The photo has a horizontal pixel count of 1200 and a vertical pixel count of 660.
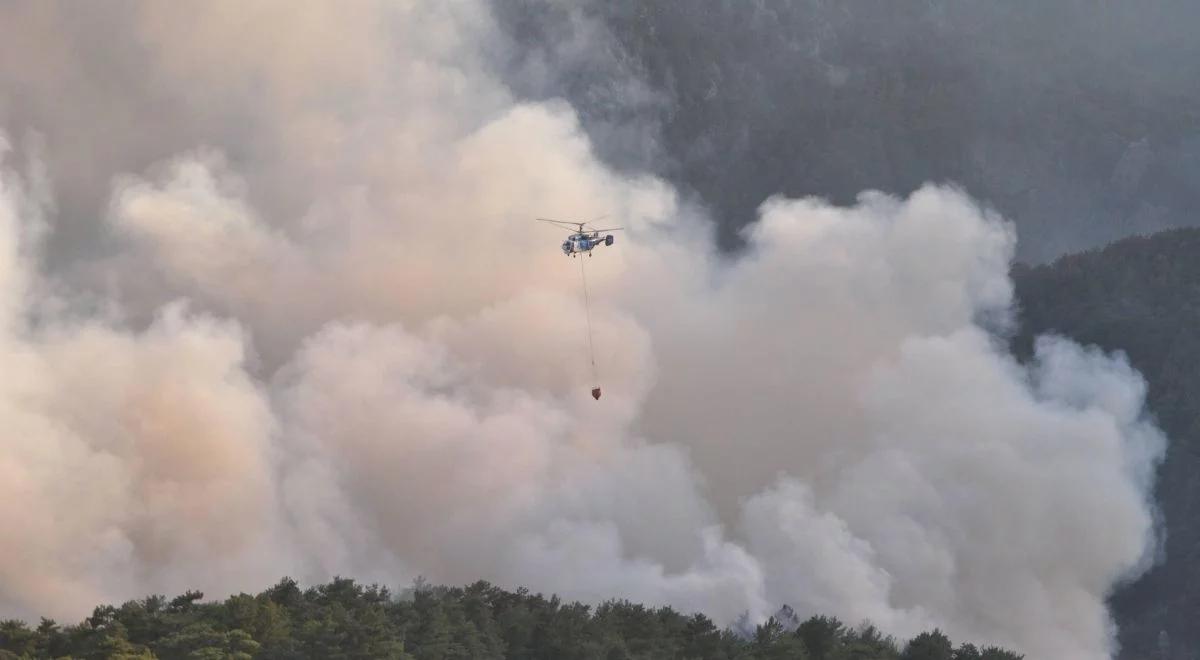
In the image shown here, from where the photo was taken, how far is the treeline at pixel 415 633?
473 feet

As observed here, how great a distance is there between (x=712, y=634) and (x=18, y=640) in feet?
252

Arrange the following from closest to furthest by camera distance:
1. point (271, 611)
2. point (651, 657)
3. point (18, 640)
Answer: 1. point (18, 640)
2. point (271, 611)
3. point (651, 657)

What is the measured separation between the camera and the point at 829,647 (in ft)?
606

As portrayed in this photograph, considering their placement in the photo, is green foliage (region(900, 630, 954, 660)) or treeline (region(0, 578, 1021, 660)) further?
green foliage (region(900, 630, 954, 660))

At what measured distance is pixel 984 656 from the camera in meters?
187

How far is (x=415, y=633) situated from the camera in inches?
6334

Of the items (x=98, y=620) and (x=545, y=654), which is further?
(x=545, y=654)

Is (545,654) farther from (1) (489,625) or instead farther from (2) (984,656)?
(2) (984,656)

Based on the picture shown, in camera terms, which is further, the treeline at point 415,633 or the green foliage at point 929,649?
the green foliage at point 929,649

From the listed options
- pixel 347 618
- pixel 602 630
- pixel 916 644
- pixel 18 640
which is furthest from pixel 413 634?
pixel 916 644

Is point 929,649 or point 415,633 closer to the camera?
point 415,633

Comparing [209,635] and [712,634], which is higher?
[712,634]

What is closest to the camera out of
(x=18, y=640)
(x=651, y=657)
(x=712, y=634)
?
(x=18, y=640)

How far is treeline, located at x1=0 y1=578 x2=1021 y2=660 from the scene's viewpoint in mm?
144125
